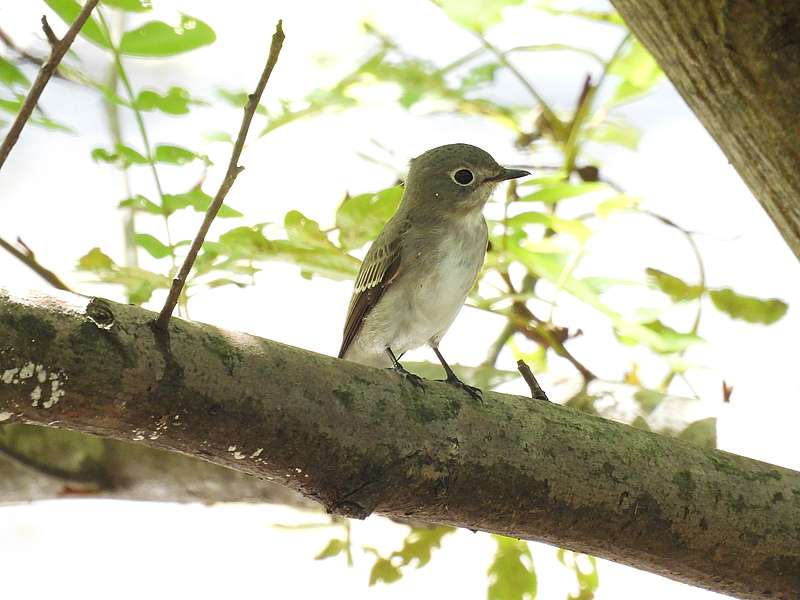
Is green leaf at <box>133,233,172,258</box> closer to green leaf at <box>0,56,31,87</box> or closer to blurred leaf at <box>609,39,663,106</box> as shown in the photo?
green leaf at <box>0,56,31,87</box>

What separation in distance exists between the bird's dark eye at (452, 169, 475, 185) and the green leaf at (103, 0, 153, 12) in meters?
0.98

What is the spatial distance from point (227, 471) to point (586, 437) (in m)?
0.96

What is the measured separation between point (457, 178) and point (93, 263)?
956 millimetres

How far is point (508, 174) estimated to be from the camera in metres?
2.28

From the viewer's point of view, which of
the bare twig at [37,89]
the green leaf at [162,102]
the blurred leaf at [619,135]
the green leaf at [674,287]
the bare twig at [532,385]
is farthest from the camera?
the blurred leaf at [619,135]

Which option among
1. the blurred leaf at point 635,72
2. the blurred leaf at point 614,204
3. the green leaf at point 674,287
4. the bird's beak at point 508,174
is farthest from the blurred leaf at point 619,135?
the blurred leaf at point 614,204

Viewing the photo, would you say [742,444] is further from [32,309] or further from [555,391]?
[32,309]

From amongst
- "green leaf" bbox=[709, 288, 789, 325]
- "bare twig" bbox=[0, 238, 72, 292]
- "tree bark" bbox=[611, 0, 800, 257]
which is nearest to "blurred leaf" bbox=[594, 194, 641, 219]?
"tree bark" bbox=[611, 0, 800, 257]

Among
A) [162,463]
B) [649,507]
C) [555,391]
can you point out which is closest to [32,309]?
[649,507]

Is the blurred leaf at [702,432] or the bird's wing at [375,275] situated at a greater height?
the bird's wing at [375,275]

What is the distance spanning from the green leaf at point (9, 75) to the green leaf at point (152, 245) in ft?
1.09

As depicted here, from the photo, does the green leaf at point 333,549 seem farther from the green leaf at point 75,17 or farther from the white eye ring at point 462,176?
the green leaf at point 75,17

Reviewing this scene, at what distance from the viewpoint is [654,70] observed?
225cm

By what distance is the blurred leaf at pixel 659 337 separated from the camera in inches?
70.1
